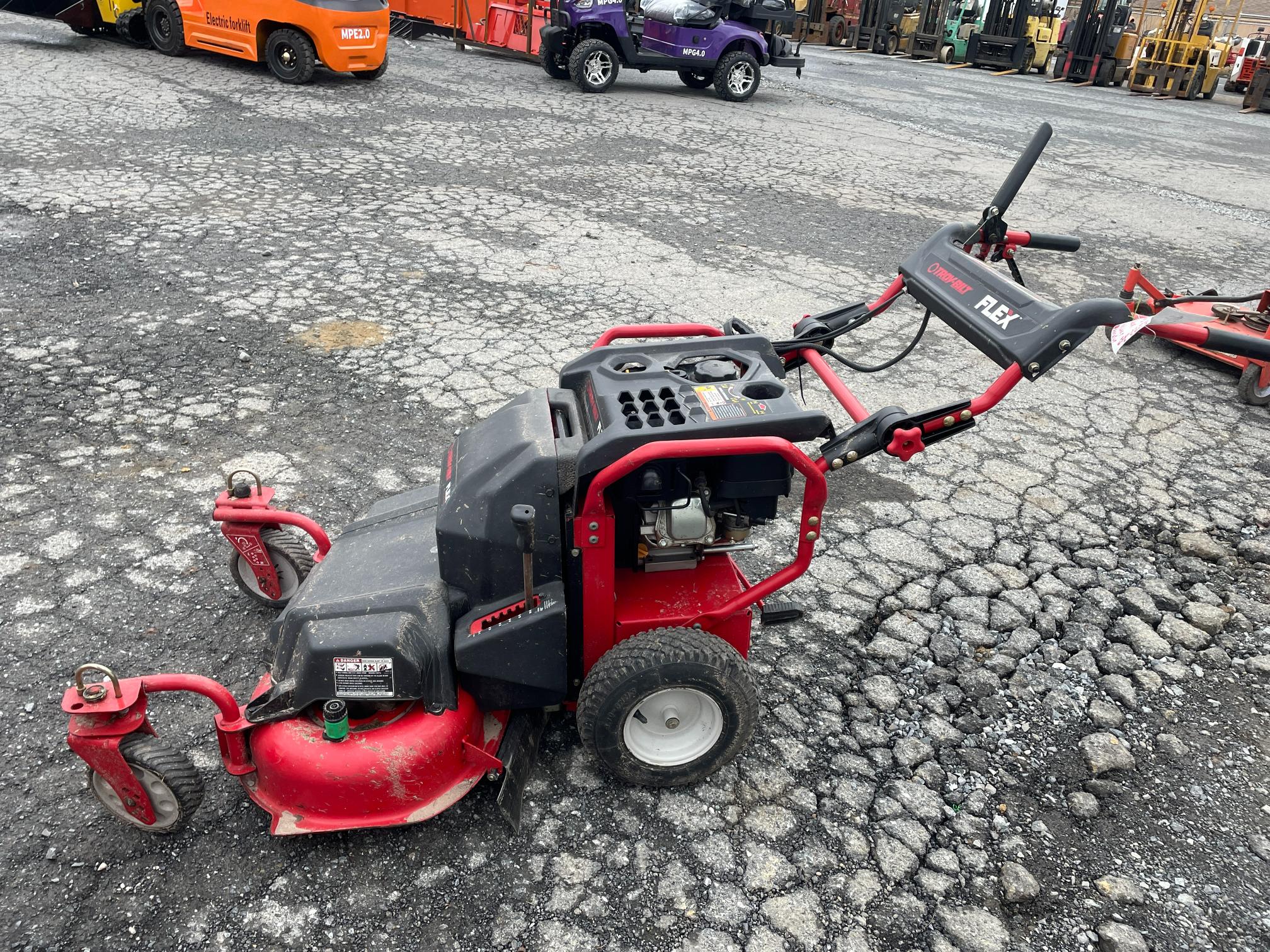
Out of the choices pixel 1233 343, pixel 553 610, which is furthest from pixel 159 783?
pixel 1233 343

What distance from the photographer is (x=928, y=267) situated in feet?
9.00

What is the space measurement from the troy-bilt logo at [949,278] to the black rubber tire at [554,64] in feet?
37.2

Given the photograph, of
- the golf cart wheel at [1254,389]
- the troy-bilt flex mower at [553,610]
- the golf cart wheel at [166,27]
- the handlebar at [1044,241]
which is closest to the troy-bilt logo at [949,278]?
the troy-bilt flex mower at [553,610]

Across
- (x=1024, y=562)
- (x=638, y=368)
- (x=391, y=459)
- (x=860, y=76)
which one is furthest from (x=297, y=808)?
(x=860, y=76)

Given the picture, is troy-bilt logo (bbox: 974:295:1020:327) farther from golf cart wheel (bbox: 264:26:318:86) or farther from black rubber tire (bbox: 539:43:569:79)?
black rubber tire (bbox: 539:43:569:79)

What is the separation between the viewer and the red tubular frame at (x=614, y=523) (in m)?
2.06

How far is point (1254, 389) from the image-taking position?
16.2 feet

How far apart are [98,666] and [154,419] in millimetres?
2401

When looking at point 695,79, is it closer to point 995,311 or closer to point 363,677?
point 995,311

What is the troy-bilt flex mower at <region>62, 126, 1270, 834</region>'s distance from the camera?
2160mm

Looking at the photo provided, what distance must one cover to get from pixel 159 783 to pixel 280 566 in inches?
37.0

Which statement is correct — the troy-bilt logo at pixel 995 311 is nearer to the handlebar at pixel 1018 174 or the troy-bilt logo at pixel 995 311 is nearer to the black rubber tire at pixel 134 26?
the handlebar at pixel 1018 174

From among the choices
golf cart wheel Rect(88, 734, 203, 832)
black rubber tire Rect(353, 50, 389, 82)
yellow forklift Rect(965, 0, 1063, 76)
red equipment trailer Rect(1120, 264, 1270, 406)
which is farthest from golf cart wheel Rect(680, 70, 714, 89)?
golf cart wheel Rect(88, 734, 203, 832)

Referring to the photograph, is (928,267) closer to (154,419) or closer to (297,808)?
(297,808)
